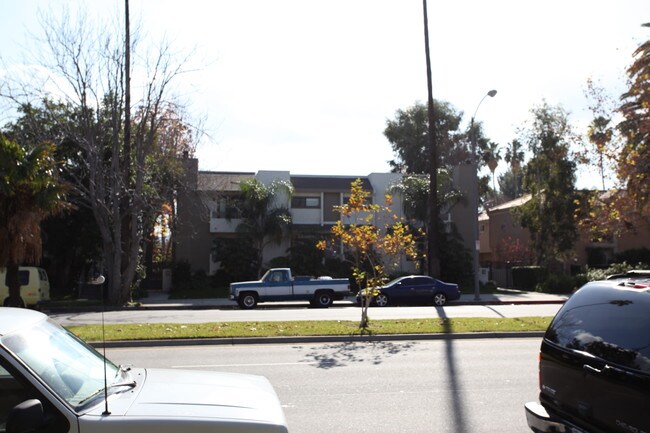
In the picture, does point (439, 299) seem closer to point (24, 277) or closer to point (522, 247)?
point (24, 277)

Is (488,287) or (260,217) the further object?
(488,287)

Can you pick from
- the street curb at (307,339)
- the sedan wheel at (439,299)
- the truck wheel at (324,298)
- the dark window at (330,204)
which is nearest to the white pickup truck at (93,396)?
the street curb at (307,339)

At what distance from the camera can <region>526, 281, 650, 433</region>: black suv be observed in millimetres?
4164

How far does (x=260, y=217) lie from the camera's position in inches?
1449

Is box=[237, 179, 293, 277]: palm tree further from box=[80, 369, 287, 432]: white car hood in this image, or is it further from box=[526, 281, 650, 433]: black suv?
box=[80, 369, 287, 432]: white car hood

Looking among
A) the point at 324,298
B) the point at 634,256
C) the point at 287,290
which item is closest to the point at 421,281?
the point at 324,298

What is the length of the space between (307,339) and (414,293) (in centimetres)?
1356

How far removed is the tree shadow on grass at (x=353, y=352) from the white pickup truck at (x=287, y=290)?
40.4ft

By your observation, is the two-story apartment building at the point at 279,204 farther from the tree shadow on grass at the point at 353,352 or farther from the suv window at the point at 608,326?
the suv window at the point at 608,326

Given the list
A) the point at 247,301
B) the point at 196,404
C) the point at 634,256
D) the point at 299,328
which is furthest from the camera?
the point at 634,256

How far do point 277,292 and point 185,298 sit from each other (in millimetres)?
9724

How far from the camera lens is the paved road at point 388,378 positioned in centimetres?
692

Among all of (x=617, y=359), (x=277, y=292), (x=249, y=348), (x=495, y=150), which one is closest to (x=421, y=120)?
(x=495, y=150)

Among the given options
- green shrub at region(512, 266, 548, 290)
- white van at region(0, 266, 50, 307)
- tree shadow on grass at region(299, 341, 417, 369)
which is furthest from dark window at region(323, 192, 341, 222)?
tree shadow on grass at region(299, 341, 417, 369)
